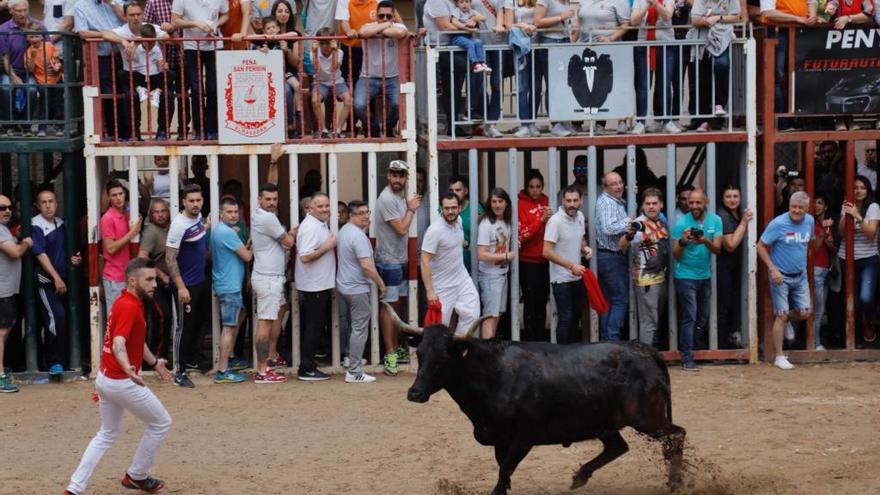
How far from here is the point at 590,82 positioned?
14820 millimetres

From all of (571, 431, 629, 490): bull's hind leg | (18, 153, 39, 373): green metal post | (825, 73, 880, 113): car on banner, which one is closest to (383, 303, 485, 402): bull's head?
(571, 431, 629, 490): bull's hind leg

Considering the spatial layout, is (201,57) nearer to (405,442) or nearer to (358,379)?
(358,379)

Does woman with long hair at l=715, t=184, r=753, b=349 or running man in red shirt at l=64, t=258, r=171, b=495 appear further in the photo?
woman with long hair at l=715, t=184, r=753, b=349

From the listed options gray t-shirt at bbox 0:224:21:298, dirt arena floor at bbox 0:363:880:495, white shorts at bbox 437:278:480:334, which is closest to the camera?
dirt arena floor at bbox 0:363:880:495

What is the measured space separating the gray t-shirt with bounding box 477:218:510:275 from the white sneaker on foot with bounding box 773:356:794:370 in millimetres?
2799

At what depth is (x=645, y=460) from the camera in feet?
37.4

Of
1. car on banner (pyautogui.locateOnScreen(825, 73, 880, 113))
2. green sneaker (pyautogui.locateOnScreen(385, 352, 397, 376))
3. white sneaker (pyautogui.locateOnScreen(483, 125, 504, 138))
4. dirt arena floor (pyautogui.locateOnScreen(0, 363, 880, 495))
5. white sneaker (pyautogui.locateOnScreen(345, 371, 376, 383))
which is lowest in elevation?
dirt arena floor (pyautogui.locateOnScreen(0, 363, 880, 495))

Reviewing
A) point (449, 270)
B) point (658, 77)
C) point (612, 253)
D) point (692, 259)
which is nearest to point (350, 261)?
point (449, 270)

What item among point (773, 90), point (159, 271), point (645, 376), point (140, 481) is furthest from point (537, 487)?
point (773, 90)

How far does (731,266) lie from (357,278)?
3681 mm

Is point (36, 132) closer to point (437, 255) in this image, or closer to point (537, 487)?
point (437, 255)

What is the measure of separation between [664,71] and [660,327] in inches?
102

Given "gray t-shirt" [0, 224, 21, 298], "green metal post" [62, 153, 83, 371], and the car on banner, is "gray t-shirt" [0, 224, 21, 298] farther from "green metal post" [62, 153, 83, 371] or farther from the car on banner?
the car on banner

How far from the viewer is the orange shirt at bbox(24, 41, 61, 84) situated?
1449 cm
